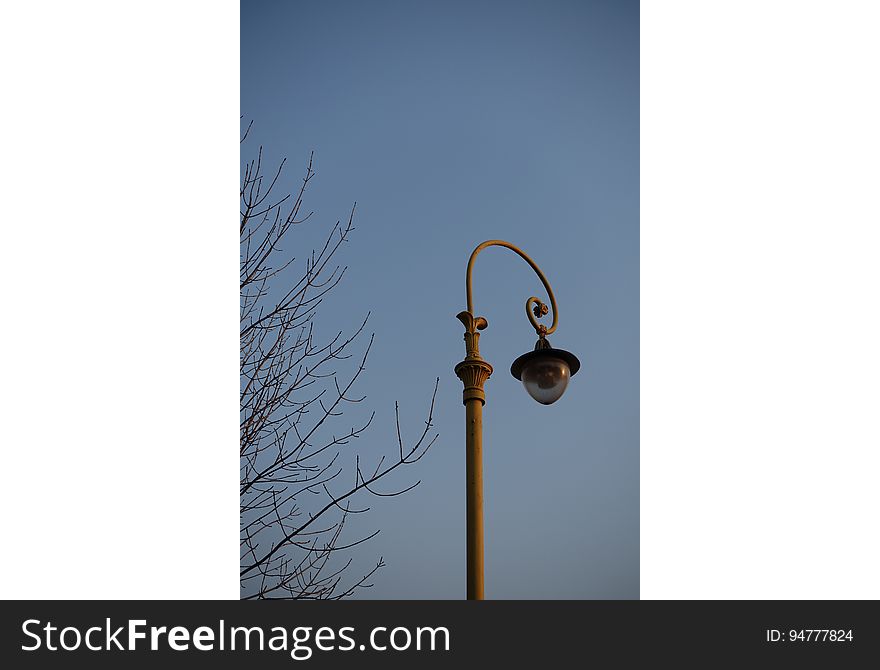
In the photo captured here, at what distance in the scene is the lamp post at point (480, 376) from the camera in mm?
7633

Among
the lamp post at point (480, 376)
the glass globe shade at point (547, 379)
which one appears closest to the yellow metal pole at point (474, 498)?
the lamp post at point (480, 376)

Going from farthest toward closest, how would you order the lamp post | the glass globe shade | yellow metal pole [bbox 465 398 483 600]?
1. the glass globe shade
2. the lamp post
3. yellow metal pole [bbox 465 398 483 600]

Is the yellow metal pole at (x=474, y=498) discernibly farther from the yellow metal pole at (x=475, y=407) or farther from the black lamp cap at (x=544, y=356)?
the black lamp cap at (x=544, y=356)

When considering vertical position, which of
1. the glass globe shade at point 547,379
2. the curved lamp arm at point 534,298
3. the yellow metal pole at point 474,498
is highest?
the curved lamp arm at point 534,298

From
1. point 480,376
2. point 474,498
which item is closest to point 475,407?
point 480,376

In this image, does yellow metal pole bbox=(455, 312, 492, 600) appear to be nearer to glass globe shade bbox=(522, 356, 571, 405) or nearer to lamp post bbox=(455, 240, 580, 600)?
lamp post bbox=(455, 240, 580, 600)

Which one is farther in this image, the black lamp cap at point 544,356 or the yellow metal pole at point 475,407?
the black lamp cap at point 544,356

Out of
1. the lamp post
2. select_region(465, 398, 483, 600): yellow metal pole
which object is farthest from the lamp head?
select_region(465, 398, 483, 600): yellow metal pole

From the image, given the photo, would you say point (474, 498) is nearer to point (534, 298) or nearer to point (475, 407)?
point (475, 407)

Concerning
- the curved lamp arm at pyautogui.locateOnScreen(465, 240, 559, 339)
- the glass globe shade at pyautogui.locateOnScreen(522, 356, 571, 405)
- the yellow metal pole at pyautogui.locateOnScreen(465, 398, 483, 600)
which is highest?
the curved lamp arm at pyautogui.locateOnScreen(465, 240, 559, 339)

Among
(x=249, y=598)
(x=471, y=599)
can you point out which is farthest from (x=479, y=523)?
(x=249, y=598)

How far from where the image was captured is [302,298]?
9688 mm

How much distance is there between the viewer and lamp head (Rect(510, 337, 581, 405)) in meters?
8.55
